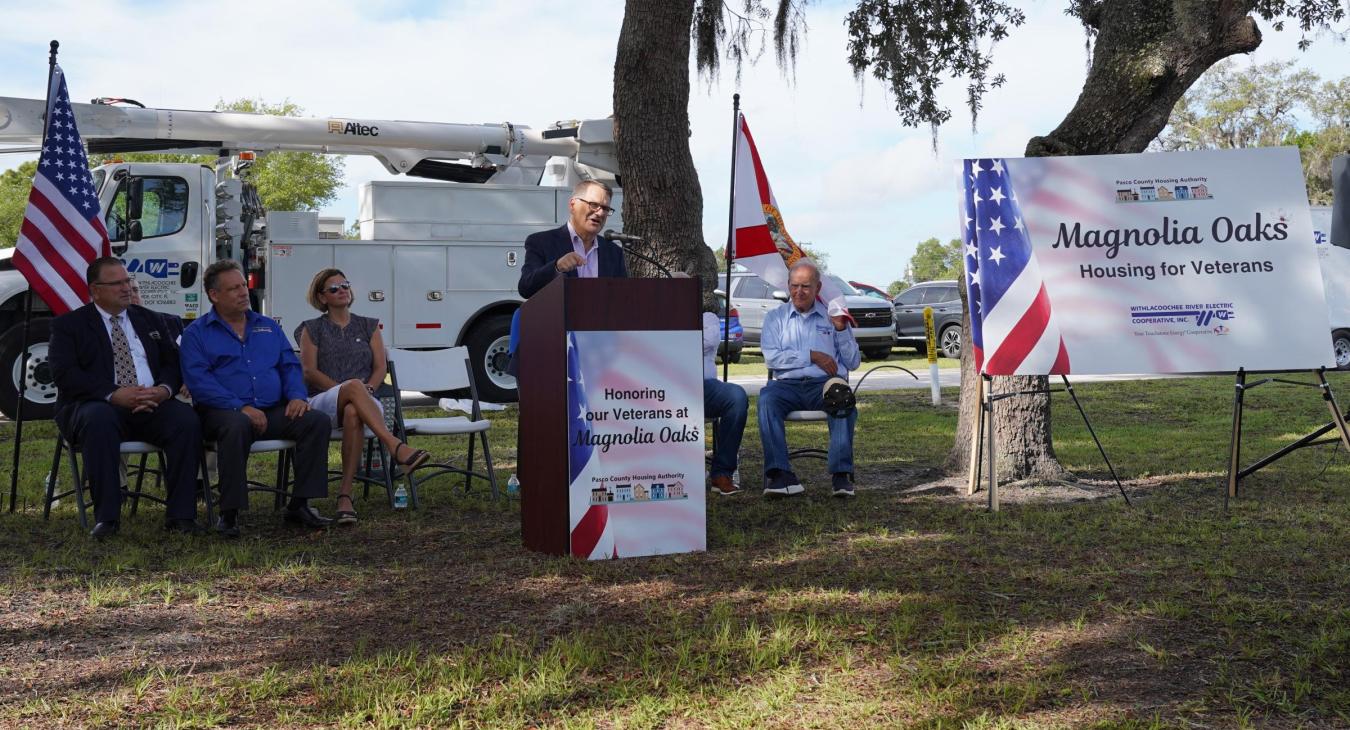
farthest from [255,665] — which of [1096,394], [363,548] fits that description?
[1096,394]

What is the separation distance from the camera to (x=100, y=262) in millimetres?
6598

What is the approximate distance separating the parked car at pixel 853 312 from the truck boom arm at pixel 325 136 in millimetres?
8009

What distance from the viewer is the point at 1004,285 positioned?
257 inches

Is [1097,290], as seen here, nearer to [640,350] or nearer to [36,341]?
[640,350]

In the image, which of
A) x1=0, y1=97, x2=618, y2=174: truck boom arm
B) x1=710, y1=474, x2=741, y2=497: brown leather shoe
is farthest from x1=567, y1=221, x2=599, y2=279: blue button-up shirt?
x1=0, y1=97, x2=618, y2=174: truck boom arm

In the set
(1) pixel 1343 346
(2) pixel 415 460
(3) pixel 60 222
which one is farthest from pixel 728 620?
(1) pixel 1343 346

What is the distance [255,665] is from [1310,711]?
2989mm

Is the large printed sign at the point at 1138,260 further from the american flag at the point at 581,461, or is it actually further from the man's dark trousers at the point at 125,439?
the man's dark trousers at the point at 125,439

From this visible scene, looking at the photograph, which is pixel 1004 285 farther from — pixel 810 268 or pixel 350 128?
pixel 350 128

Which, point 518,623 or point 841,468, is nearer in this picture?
point 518,623

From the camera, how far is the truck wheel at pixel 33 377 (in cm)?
1178

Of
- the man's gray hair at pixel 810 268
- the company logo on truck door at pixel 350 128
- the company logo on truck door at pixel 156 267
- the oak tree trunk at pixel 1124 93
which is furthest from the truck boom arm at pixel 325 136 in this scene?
the oak tree trunk at pixel 1124 93

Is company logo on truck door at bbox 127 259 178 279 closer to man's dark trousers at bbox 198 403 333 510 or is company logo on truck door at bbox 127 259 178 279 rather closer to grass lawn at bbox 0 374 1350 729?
grass lawn at bbox 0 374 1350 729

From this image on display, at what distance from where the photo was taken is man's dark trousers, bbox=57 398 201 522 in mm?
5992
